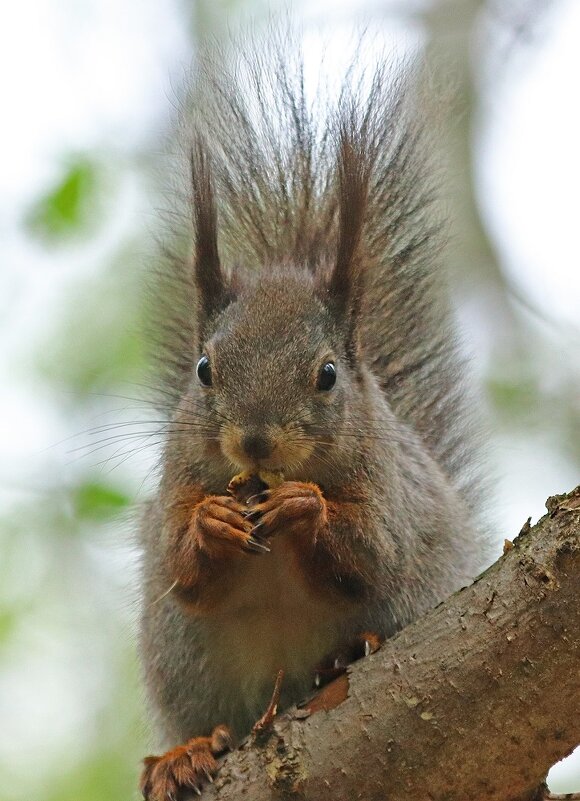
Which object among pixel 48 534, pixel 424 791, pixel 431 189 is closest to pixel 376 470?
pixel 424 791

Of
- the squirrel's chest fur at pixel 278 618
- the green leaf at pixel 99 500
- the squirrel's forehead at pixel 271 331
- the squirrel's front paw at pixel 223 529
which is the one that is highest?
the green leaf at pixel 99 500

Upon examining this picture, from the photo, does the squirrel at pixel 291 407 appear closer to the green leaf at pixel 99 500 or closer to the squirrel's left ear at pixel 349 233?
the squirrel's left ear at pixel 349 233

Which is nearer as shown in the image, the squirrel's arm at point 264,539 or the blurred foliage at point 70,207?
the squirrel's arm at point 264,539

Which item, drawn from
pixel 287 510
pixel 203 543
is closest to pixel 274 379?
pixel 287 510

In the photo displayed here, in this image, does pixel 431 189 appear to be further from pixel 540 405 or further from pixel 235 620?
pixel 540 405

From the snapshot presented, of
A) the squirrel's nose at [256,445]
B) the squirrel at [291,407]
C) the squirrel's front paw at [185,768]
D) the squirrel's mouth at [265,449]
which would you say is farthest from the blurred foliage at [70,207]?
the squirrel's front paw at [185,768]
